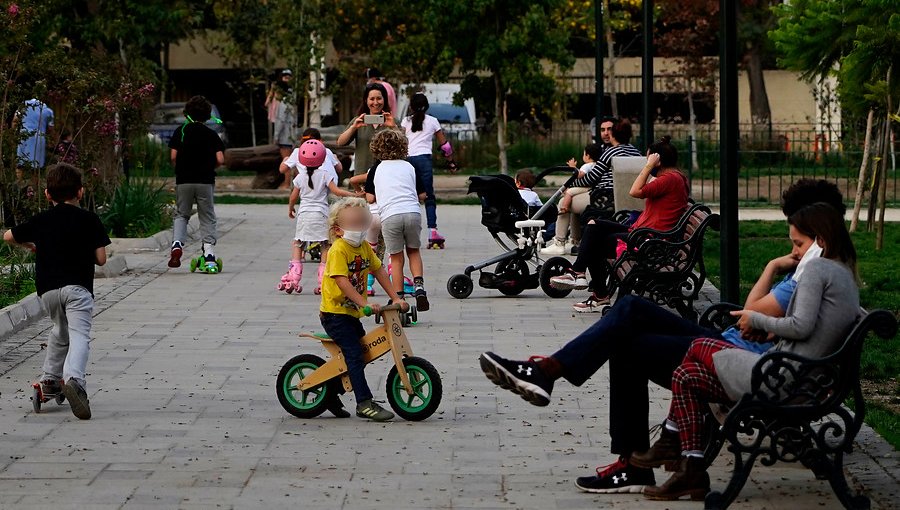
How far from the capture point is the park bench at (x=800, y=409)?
6266mm

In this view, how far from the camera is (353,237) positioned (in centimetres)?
857

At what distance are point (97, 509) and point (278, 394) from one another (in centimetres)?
218

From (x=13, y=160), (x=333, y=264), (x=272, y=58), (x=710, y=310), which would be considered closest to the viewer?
(x=710, y=310)

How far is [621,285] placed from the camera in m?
11.6

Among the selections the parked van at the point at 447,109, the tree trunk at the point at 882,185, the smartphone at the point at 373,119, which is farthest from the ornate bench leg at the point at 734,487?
the parked van at the point at 447,109

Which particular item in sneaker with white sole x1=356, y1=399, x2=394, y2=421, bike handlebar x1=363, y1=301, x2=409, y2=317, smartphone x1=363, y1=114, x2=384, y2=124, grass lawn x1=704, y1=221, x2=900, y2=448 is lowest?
grass lawn x1=704, y1=221, x2=900, y2=448

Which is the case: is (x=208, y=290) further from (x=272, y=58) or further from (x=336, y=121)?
(x=336, y=121)

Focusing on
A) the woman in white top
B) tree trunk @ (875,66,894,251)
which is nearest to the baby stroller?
the woman in white top

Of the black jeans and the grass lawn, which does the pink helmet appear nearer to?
the grass lawn

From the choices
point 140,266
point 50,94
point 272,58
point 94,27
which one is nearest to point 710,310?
point 140,266

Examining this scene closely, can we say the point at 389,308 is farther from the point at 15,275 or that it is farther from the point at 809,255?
the point at 15,275

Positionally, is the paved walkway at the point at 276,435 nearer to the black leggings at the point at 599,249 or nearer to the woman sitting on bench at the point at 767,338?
the woman sitting on bench at the point at 767,338

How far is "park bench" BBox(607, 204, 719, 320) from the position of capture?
11578mm

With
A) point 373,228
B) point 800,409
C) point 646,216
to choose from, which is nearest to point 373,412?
point 800,409
